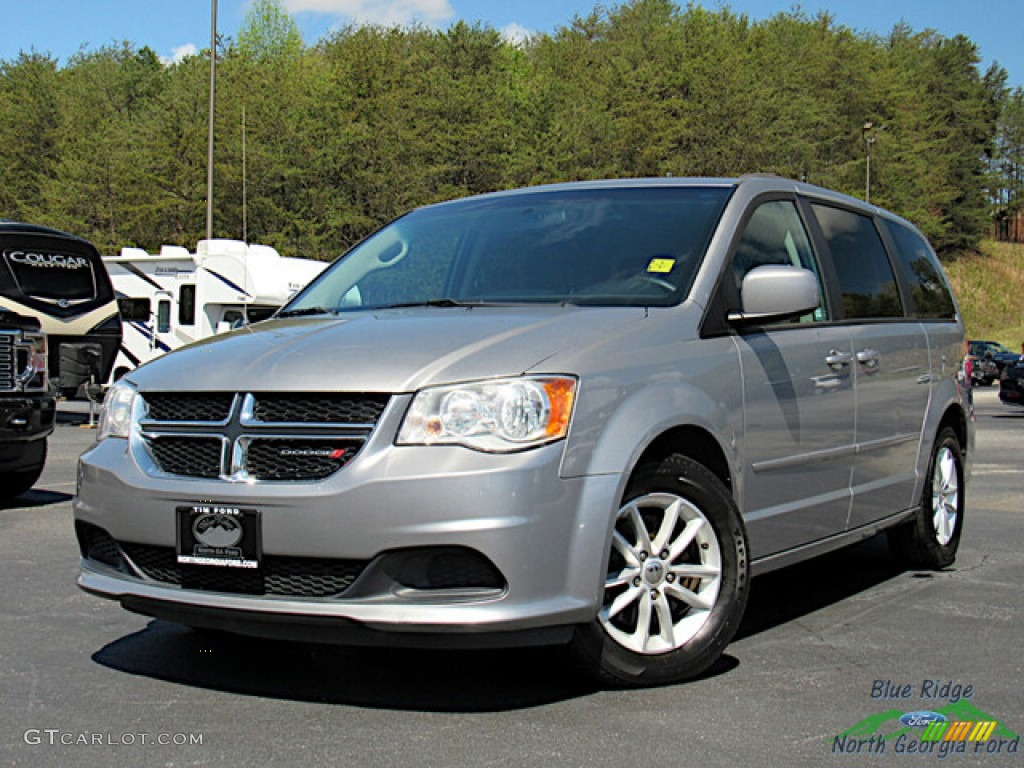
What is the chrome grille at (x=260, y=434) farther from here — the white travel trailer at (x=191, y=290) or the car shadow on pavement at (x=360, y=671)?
the white travel trailer at (x=191, y=290)

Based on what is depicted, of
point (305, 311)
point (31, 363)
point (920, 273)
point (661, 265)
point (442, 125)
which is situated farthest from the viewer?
point (442, 125)

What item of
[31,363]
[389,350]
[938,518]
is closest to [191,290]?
[31,363]

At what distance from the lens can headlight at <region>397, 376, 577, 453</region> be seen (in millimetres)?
3590

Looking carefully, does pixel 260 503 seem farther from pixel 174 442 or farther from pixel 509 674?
pixel 509 674

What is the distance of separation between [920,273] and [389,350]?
12.5ft

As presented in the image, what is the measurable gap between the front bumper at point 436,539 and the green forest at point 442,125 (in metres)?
33.7

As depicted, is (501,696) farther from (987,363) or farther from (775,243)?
(987,363)

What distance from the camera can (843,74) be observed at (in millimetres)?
77438

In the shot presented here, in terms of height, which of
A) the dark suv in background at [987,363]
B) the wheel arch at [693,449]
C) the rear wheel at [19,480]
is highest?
the wheel arch at [693,449]

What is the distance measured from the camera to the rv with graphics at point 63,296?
1873 centimetres

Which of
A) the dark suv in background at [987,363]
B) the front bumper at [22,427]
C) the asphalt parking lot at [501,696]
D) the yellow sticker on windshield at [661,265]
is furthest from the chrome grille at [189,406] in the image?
the dark suv in background at [987,363]

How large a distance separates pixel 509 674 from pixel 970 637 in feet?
6.24

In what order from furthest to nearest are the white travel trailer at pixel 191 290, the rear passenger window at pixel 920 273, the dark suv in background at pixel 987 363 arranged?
1. the dark suv in background at pixel 987 363
2. the white travel trailer at pixel 191 290
3. the rear passenger window at pixel 920 273

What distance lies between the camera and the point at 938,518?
6.40m
